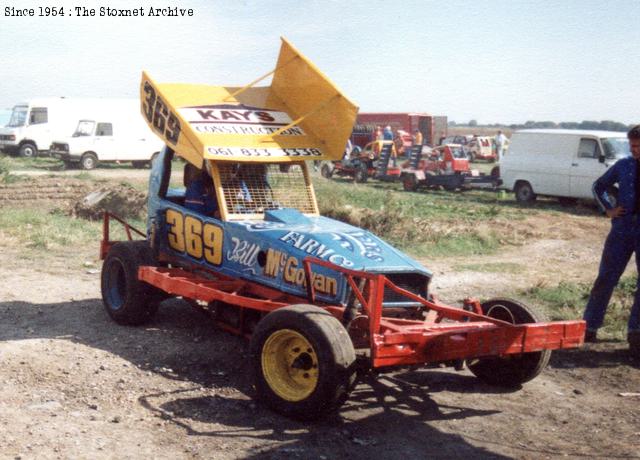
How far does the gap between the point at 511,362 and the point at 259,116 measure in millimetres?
3507

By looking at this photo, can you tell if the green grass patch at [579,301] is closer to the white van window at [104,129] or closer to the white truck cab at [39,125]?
the white van window at [104,129]

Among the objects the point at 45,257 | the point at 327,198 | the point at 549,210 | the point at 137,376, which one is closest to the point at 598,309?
the point at 137,376

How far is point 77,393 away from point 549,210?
1655 centimetres

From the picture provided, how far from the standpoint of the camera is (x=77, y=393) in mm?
6227

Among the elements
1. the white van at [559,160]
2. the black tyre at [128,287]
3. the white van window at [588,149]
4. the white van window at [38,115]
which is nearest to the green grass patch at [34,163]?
the white van window at [38,115]

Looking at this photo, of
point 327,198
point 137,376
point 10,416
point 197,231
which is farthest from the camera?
point 327,198

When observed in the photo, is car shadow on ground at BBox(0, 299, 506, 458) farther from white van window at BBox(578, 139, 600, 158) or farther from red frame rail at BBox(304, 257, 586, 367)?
white van window at BBox(578, 139, 600, 158)

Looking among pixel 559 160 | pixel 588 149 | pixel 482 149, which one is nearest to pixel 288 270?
pixel 588 149

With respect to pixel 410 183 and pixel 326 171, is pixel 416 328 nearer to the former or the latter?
pixel 410 183

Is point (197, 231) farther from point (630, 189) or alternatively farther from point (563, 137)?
point (563, 137)

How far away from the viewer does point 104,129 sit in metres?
31.2

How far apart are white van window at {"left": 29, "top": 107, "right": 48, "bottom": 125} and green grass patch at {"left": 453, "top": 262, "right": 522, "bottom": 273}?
25064 mm

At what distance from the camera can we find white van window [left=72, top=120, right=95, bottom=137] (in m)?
30.9

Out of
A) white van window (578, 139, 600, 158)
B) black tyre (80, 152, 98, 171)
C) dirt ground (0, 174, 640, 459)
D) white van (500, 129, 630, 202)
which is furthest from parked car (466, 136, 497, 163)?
dirt ground (0, 174, 640, 459)
